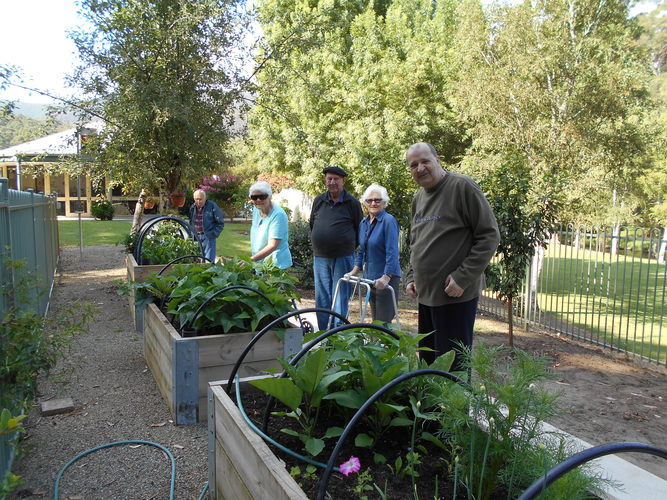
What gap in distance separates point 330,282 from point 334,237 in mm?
532

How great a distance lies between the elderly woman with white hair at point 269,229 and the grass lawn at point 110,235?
31.5 ft

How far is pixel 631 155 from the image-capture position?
12469 mm

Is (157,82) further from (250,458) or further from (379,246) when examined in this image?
(250,458)

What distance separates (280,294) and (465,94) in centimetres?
1101

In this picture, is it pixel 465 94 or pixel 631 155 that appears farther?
pixel 465 94

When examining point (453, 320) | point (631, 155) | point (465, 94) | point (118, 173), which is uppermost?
point (465, 94)

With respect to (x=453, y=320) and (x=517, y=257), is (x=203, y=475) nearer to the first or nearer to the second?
(x=453, y=320)

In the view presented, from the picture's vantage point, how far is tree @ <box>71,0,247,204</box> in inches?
302

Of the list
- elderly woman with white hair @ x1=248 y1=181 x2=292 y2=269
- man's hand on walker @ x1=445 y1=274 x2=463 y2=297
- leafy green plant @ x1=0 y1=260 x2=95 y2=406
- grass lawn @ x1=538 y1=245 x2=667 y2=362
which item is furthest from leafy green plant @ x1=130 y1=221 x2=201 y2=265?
grass lawn @ x1=538 y1=245 x2=667 y2=362

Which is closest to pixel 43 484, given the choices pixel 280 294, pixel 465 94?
pixel 280 294

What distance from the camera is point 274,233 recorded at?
208 inches

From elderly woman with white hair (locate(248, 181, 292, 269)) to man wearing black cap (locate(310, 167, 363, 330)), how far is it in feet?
1.29

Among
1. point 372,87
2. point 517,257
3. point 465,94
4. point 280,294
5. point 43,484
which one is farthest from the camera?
point 372,87

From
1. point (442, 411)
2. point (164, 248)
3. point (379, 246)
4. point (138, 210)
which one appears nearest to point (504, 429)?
point (442, 411)
